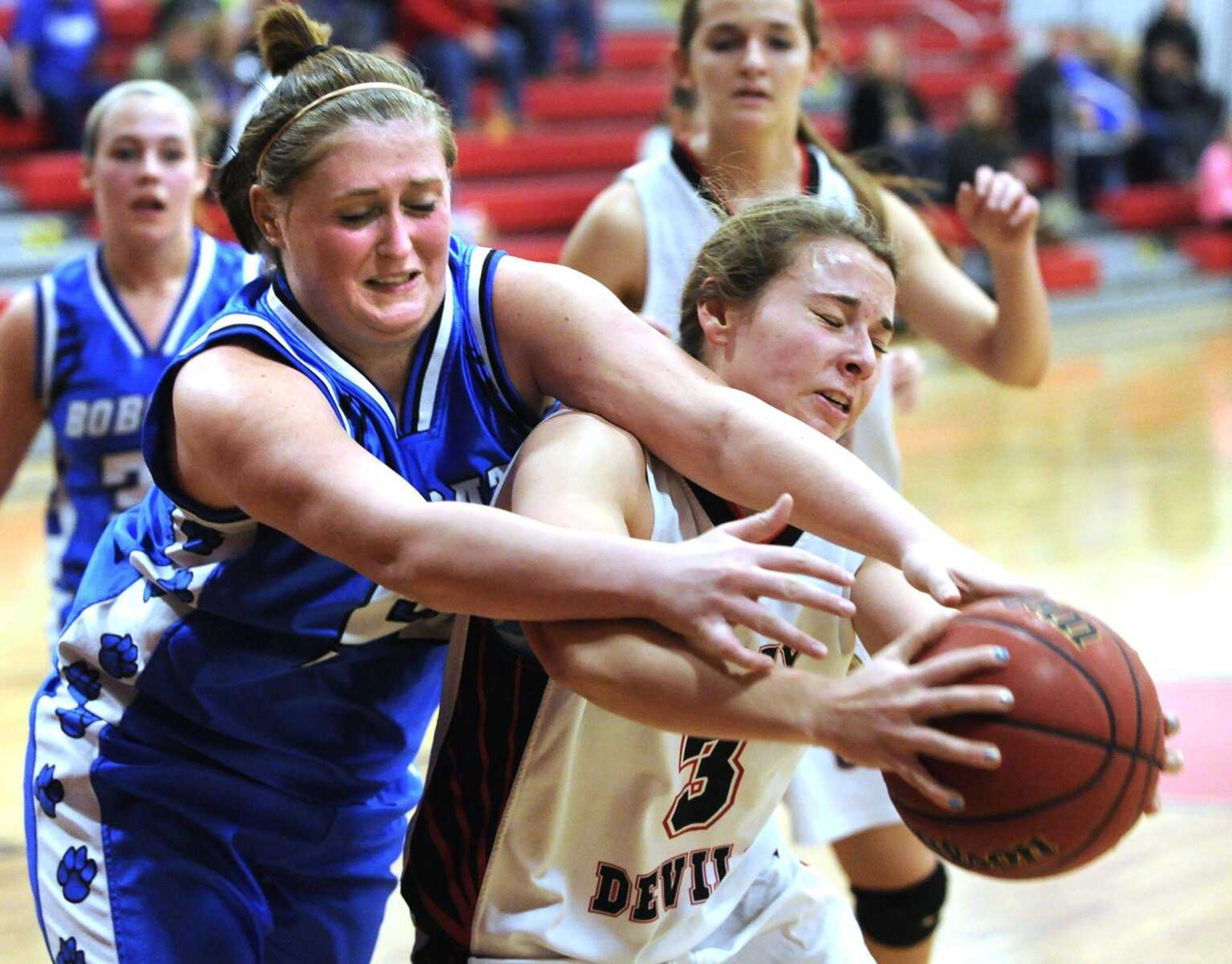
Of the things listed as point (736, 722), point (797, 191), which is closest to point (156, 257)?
point (797, 191)

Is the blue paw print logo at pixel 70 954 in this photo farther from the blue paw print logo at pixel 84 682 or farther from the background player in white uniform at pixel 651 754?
the background player in white uniform at pixel 651 754

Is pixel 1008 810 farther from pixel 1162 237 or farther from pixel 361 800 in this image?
pixel 1162 237

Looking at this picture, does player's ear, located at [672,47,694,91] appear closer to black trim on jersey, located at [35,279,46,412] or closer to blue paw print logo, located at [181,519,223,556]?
black trim on jersey, located at [35,279,46,412]

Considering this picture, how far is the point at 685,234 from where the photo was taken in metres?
3.37

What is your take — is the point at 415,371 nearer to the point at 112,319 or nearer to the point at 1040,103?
the point at 112,319

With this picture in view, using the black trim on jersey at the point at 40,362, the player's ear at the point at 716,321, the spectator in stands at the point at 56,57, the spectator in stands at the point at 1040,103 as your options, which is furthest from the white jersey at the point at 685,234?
the spectator in stands at the point at 1040,103

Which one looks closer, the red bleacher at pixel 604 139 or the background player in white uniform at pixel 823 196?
the background player in white uniform at pixel 823 196

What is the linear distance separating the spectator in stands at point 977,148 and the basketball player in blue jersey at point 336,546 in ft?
35.0

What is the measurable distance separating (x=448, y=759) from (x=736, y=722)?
611 millimetres


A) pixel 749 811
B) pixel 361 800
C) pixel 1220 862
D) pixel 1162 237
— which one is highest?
pixel 749 811

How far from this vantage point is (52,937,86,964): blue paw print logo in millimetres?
2230

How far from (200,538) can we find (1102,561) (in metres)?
5.04

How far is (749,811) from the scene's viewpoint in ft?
7.21

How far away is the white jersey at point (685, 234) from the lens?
3.27 m
